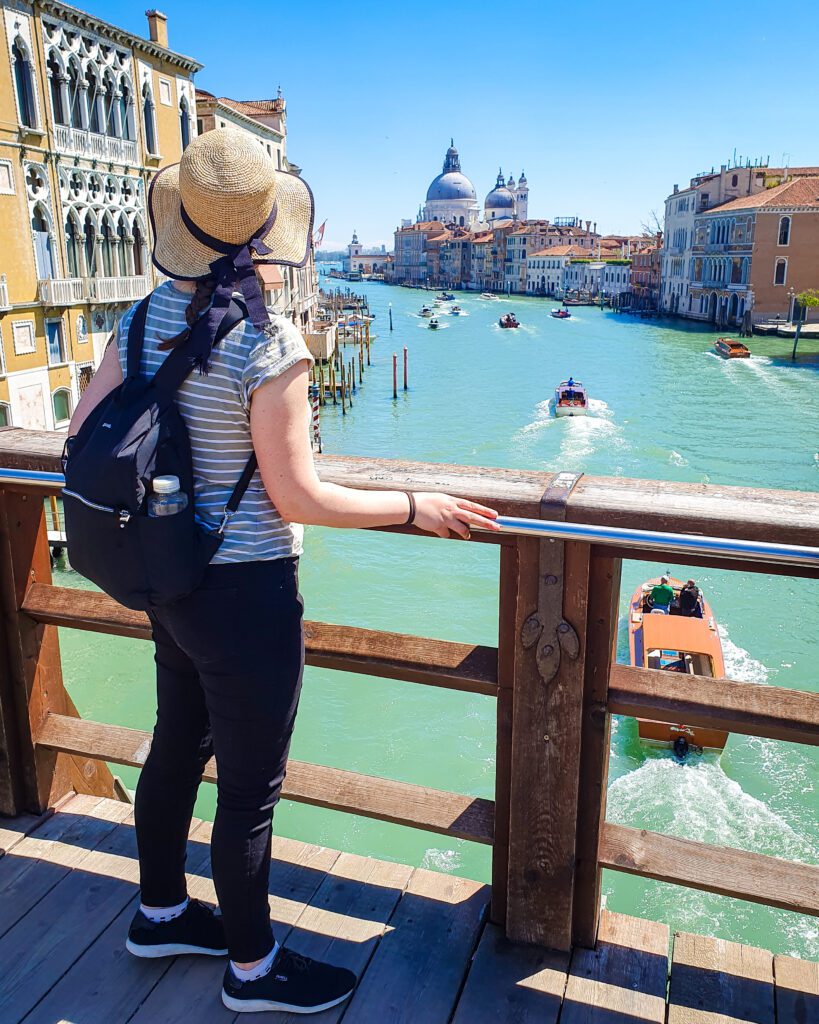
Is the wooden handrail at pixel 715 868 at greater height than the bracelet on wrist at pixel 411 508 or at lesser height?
lesser

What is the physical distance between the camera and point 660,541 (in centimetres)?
122

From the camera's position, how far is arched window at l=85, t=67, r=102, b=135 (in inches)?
610

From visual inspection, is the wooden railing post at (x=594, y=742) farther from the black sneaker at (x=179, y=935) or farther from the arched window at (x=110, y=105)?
the arched window at (x=110, y=105)

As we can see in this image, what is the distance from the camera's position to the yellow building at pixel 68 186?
13.5 m

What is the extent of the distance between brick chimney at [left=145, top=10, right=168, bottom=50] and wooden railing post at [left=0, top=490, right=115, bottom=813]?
18133 millimetres

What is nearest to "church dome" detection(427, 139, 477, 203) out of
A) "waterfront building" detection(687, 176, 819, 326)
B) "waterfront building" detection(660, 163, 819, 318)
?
"waterfront building" detection(660, 163, 819, 318)

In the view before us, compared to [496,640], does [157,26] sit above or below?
above

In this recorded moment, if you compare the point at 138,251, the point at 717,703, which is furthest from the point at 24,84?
the point at 717,703

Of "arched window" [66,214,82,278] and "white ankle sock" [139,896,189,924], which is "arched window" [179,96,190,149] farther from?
"white ankle sock" [139,896,189,924]

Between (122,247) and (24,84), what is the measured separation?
328 centimetres

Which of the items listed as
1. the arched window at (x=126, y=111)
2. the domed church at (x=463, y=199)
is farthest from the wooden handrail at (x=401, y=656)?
the domed church at (x=463, y=199)

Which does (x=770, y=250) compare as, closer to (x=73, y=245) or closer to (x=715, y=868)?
(x=73, y=245)

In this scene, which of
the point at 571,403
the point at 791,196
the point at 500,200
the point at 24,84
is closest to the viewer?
the point at 24,84

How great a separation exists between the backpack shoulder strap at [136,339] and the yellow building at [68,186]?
13101 mm
